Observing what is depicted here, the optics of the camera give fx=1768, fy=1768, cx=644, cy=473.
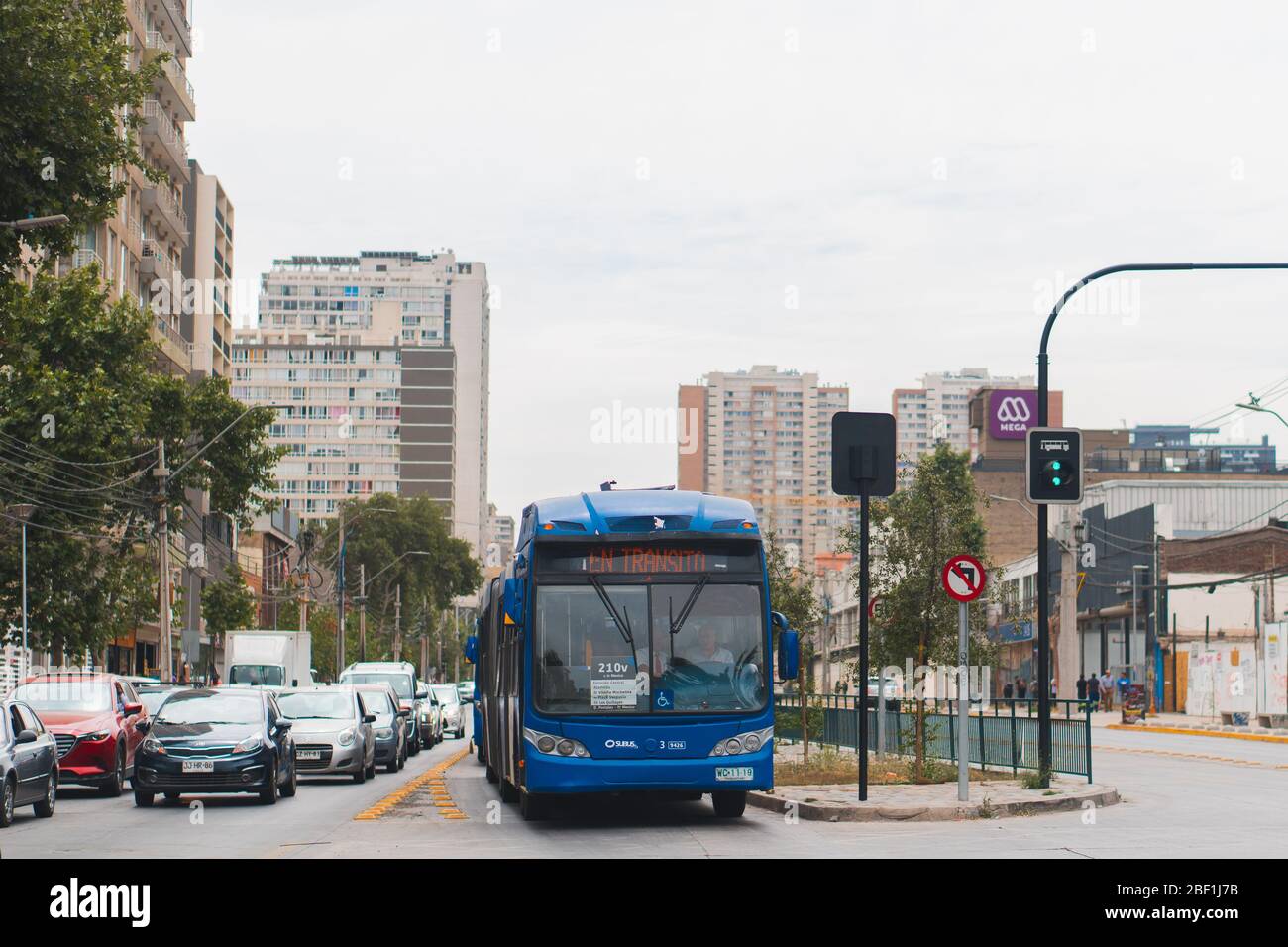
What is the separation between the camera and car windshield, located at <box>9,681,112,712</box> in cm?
2662

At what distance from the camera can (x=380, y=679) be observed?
153 ft

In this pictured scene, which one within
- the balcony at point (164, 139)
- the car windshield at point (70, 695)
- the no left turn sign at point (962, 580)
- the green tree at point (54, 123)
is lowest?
the car windshield at point (70, 695)

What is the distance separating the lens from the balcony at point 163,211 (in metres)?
73.7

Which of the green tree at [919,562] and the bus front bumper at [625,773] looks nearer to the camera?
the bus front bumper at [625,773]

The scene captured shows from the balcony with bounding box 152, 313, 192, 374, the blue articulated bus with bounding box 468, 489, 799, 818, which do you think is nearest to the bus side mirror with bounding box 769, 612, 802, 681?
the blue articulated bus with bounding box 468, 489, 799, 818

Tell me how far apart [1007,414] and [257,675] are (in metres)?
76.0

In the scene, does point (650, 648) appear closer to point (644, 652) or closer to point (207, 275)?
point (644, 652)

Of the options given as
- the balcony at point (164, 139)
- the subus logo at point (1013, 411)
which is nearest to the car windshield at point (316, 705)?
the balcony at point (164, 139)

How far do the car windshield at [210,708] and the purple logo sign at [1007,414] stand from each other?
97.4m

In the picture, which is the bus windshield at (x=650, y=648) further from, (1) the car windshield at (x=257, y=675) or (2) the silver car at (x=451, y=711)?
(2) the silver car at (x=451, y=711)

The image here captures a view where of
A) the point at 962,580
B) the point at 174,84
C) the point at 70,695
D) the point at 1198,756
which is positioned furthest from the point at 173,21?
the point at 962,580

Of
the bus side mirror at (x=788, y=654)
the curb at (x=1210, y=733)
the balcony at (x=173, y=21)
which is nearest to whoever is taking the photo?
the bus side mirror at (x=788, y=654)
